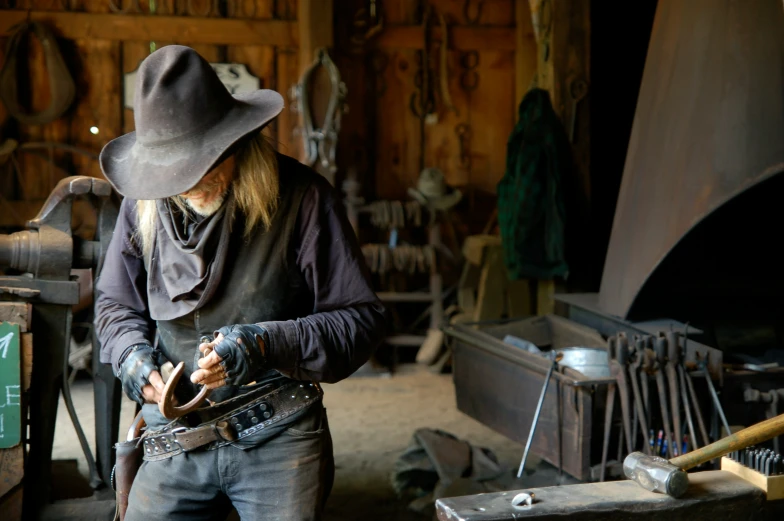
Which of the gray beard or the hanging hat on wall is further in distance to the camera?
the hanging hat on wall

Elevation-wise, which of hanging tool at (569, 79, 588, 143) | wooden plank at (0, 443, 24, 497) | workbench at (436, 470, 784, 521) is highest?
hanging tool at (569, 79, 588, 143)

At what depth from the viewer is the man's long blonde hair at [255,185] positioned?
2.29 meters

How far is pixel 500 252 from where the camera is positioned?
22.2 feet

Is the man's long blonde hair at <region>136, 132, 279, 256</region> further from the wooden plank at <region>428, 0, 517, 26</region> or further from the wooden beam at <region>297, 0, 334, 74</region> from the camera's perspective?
the wooden plank at <region>428, 0, 517, 26</region>

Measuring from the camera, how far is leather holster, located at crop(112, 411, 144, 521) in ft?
8.29

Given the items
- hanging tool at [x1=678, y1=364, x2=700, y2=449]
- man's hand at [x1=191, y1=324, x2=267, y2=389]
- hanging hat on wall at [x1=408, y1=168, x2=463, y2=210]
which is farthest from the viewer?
hanging hat on wall at [x1=408, y1=168, x2=463, y2=210]

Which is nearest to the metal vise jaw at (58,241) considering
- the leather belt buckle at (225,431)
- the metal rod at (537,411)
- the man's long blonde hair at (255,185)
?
the man's long blonde hair at (255,185)

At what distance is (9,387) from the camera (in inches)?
126

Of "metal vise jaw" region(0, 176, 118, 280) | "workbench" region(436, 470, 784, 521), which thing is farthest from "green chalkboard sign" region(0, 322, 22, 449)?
"workbench" region(436, 470, 784, 521)

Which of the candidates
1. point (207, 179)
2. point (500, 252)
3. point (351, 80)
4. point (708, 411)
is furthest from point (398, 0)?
point (207, 179)

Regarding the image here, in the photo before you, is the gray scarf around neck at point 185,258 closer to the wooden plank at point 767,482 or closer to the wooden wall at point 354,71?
the wooden plank at point 767,482

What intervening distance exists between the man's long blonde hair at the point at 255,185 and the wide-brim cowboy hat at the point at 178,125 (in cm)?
10

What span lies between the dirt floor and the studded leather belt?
1.89 metres

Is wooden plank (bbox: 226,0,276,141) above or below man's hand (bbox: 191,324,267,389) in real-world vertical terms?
above
